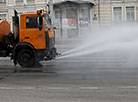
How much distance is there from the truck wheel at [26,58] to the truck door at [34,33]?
61 cm

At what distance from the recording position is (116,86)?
715 cm

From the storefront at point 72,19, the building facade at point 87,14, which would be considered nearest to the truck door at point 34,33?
the building facade at point 87,14

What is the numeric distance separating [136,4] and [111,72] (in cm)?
2108

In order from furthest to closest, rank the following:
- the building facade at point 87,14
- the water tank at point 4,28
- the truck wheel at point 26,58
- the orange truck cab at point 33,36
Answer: the building facade at point 87,14, the water tank at point 4,28, the truck wheel at point 26,58, the orange truck cab at point 33,36

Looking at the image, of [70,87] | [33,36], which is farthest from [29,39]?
[70,87]

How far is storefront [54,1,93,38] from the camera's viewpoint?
28.7 metres

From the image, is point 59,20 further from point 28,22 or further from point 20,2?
point 28,22

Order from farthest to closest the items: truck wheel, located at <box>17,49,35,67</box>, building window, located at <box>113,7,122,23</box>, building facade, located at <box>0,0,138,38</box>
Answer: building window, located at <box>113,7,122,23</box> → building facade, located at <box>0,0,138,38</box> → truck wheel, located at <box>17,49,35,67</box>

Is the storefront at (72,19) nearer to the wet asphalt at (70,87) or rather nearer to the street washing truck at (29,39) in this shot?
the street washing truck at (29,39)

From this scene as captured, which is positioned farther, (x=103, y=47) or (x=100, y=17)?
(x=100, y=17)

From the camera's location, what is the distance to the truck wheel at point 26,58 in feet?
37.1

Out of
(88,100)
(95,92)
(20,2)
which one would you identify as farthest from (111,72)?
(20,2)

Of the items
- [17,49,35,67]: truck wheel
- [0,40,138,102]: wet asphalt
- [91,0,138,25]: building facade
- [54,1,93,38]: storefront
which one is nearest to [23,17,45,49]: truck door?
[17,49,35,67]: truck wheel

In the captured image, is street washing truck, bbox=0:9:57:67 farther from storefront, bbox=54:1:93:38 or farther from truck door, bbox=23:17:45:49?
storefront, bbox=54:1:93:38
